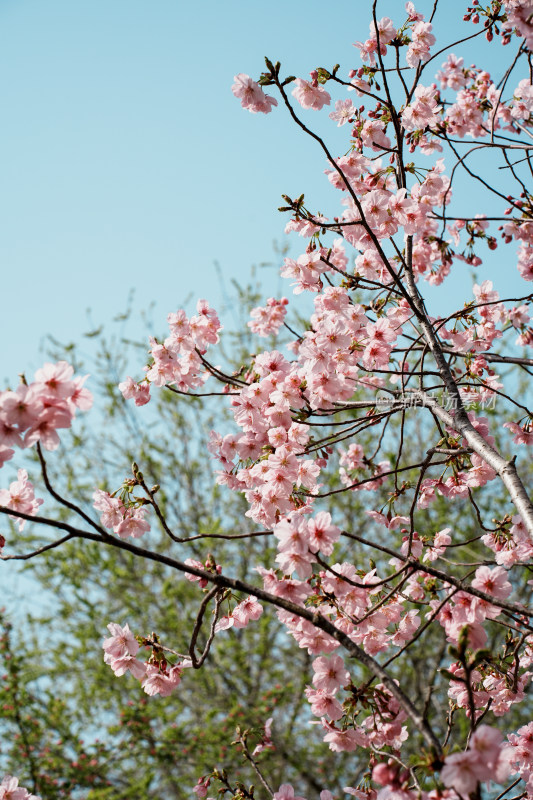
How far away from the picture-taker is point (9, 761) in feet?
19.8

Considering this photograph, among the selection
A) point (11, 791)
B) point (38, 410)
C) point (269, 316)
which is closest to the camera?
point (38, 410)

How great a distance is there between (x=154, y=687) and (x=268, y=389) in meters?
1.24

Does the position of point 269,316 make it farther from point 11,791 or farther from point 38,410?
point 11,791

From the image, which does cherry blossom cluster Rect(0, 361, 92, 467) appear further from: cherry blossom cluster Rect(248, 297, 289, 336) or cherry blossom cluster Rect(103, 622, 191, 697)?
cherry blossom cluster Rect(248, 297, 289, 336)

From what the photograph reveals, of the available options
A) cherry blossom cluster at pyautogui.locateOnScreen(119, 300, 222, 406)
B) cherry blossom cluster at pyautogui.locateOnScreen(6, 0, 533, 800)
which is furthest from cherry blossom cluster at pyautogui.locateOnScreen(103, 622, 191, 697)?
cherry blossom cluster at pyautogui.locateOnScreen(119, 300, 222, 406)

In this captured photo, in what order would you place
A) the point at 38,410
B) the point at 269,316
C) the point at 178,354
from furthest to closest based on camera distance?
the point at 269,316 → the point at 178,354 → the point at 38,410

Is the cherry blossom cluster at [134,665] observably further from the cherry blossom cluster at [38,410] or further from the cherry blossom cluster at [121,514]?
the cherry blossom cluster at [38,410]

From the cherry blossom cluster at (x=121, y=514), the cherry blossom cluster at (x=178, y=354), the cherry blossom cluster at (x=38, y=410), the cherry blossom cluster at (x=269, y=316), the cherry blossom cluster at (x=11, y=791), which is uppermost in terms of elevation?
the cherry blossom cluster at (x=269, y=316)

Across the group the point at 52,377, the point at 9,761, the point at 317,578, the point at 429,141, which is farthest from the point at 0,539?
the point at 9,761

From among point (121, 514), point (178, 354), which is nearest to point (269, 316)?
point (178, 354)

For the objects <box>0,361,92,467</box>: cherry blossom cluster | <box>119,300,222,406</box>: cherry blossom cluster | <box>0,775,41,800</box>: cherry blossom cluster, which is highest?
<box>119,300,222,406</box>: cherry blossom cluster

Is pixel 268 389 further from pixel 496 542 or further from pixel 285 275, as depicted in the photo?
pixel 496 542

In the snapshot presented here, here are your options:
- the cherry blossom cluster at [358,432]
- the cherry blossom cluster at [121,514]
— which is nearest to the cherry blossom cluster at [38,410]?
the cherry blossom cluster at [358,432]

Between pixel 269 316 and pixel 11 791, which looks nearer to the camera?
pixel 11 791
